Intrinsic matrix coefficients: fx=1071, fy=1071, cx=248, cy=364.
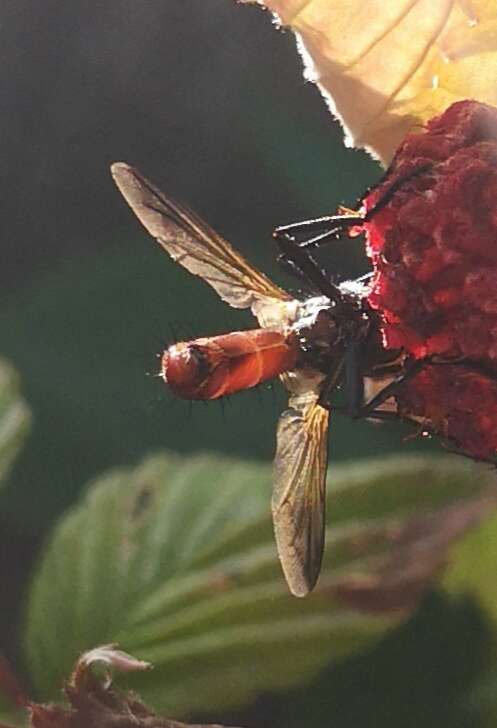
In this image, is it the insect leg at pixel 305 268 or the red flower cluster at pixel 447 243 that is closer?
the red flower cluster at pixel 447 243

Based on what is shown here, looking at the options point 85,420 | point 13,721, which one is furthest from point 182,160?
point 13,721

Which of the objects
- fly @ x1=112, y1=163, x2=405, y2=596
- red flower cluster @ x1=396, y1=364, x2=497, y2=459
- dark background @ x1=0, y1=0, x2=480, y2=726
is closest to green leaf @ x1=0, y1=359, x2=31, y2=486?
dark background @ x1=0, y1=0, x2=480, y2=726

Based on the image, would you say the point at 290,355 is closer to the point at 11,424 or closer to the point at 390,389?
the point at 390,389

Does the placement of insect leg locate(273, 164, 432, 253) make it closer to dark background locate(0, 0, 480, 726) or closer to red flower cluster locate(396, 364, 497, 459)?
red flower cluster locate(396, 364, 497, 459)

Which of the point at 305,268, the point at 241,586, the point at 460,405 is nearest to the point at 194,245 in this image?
the point at 305,268

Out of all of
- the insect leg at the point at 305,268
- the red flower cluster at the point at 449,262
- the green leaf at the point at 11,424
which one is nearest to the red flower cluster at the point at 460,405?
the red flower cluster at the point at 449,262

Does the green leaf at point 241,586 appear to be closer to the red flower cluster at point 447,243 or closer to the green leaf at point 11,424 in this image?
the green leaf at point 11,424

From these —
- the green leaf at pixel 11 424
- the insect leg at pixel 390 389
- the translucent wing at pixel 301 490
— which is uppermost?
the insect leg at pixel 390 389
